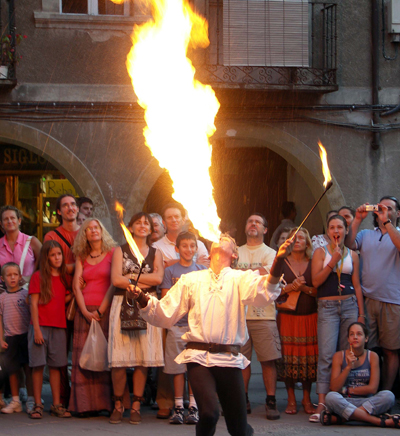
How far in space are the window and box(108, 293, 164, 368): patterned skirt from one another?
19.6 feet

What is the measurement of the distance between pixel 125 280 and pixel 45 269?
0.87m

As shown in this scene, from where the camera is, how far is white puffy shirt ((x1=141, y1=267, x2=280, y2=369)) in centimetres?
470

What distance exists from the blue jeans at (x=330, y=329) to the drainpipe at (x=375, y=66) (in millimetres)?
5071

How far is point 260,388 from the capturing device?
26.0 feet

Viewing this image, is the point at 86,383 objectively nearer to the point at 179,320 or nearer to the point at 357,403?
the point at 179,320

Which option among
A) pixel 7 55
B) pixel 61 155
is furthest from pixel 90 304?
pixel 7 55

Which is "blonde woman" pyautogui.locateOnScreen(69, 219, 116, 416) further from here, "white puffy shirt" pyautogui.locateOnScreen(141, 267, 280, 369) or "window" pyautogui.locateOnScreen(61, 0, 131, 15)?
"window" pyautogui.locateOnScreen(61, 0, 131, 15)

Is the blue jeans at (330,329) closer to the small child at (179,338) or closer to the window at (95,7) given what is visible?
the small child at (179,338)

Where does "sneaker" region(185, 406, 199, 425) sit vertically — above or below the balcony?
below

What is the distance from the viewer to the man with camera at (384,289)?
6582 mm

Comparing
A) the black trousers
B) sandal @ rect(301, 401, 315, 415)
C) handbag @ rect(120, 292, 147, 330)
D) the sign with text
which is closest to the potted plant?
the sign with text

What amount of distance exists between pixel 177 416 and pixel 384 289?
2405 millimetres

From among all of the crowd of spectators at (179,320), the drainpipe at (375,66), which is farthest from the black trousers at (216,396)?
the drainpipe at (375,66)

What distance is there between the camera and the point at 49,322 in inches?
253
